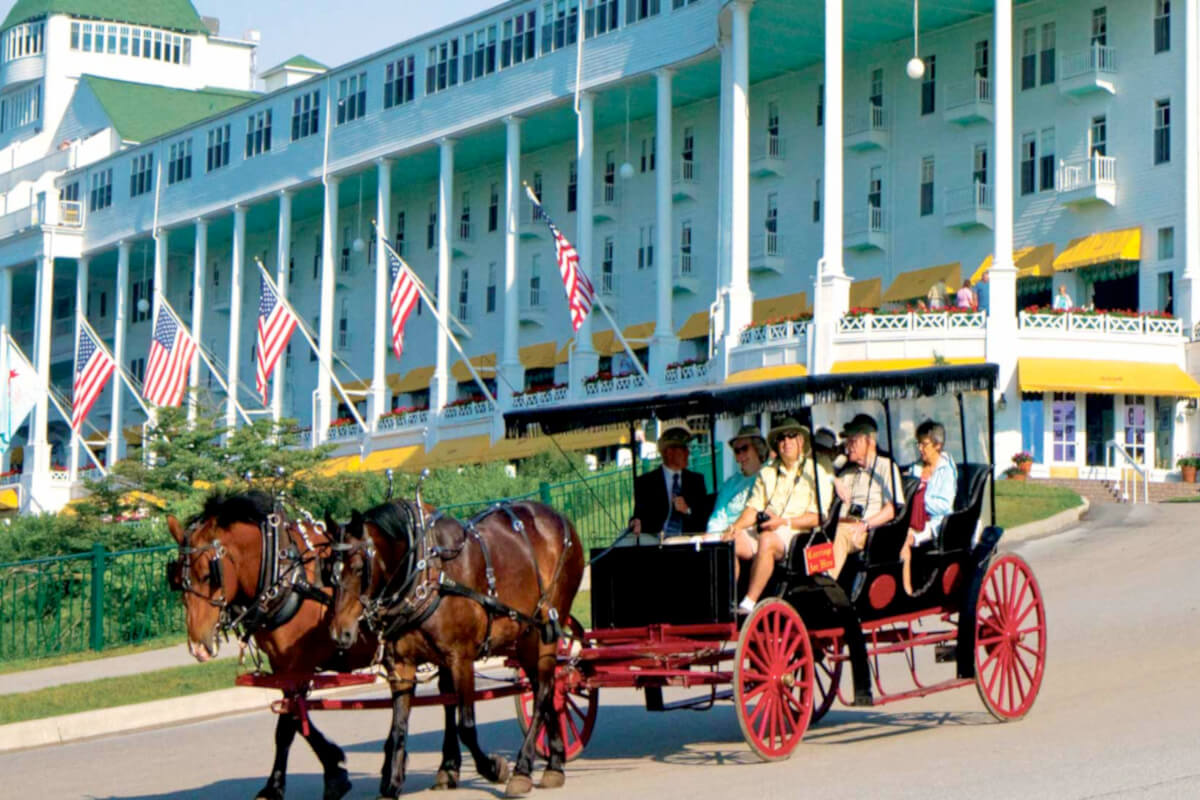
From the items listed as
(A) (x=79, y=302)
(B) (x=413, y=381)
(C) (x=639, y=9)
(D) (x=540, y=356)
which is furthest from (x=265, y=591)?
(A) (x=79, y=302)

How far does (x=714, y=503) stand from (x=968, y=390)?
6.78 ft

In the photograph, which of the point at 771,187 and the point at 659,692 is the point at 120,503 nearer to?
the point at 659,692

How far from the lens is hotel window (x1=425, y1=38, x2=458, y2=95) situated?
61406 mm

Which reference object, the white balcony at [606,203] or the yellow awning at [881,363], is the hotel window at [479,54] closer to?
the white balcony at [606,203]

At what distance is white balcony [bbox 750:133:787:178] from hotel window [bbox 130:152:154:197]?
28975mm

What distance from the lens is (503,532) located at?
1315 cm

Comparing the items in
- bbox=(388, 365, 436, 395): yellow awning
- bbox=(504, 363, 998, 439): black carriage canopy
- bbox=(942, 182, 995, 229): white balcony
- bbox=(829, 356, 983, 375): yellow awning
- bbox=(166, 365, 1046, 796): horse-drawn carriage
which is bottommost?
bbox=(166, 365, 1046, 796): horse-drawn carriage

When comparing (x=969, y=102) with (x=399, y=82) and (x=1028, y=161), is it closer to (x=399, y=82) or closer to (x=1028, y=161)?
(x=1028, y=161)

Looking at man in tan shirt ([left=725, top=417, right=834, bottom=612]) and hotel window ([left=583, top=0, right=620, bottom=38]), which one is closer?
man in tan shirt ([left=725, top=417, right=834, bottom=612])

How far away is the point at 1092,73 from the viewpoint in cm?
4684

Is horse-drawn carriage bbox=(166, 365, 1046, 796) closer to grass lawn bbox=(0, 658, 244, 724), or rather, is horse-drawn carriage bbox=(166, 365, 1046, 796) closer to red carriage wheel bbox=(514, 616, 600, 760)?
red carriage wheel bbox=(514, 616, 600, 760)

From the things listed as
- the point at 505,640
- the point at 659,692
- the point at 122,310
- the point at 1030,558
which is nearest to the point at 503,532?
the point at 505,640

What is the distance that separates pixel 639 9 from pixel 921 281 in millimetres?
10815

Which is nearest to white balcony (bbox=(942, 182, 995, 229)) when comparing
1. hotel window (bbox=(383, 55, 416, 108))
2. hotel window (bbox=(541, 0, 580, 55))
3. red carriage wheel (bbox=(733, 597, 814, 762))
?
hotel window (bbox=(541, 0, 580, 55))
